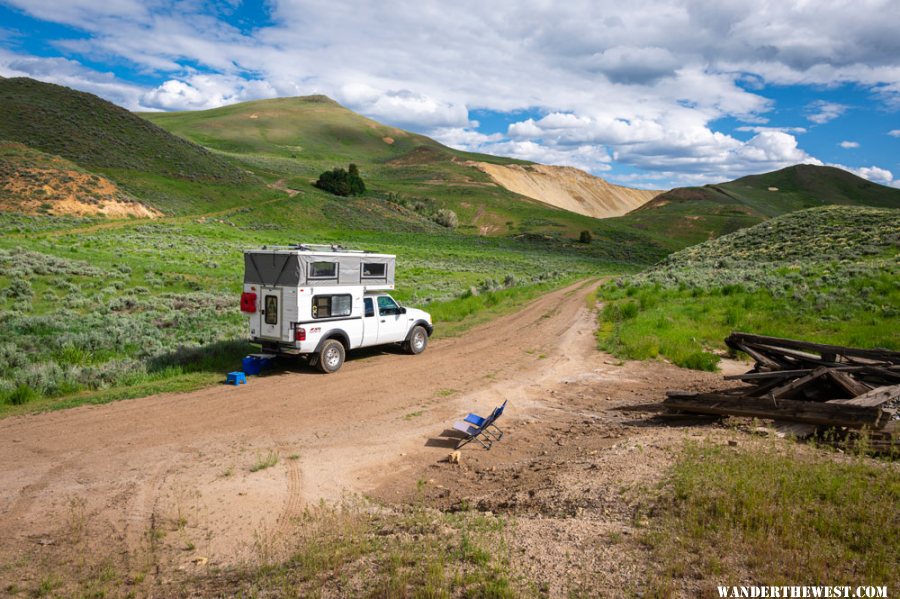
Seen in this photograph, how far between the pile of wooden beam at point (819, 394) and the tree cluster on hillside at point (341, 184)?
300 ft

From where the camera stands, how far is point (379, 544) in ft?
20.2

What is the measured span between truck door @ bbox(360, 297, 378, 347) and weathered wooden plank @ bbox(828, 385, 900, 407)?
11004mm

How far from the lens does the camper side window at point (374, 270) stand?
15852 mm

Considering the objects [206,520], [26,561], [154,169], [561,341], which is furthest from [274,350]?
[154,169]

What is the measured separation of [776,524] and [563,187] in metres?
178

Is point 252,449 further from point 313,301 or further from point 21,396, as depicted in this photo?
point 21,396

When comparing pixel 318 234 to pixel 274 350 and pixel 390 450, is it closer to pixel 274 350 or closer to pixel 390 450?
pixel 274 350

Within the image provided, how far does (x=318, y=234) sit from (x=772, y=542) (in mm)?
63130

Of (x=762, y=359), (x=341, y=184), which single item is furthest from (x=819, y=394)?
(x=341, y=184)

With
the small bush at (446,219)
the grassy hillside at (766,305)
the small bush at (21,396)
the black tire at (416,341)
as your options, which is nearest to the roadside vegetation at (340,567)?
the small bush at (21,396)

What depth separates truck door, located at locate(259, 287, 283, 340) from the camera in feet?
46.3

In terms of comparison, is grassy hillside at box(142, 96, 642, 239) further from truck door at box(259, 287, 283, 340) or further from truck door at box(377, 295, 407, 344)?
truck door at box(259, 287, 283, 340)

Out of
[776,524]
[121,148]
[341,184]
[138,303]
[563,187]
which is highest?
[563,187]

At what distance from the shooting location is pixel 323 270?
14.5m
